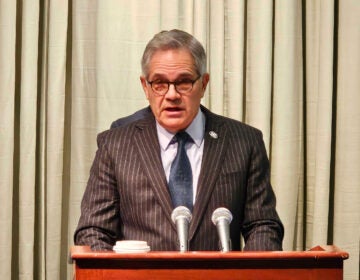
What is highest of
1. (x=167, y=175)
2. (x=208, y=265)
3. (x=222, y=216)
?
(x=167, y=175)

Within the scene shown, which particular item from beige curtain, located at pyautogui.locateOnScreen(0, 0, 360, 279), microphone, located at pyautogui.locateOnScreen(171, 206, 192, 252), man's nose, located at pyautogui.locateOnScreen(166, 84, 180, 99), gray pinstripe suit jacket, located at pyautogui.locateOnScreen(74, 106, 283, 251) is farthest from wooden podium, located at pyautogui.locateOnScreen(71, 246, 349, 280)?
beige curtain, located at pyautogui.locateOnScreen(0, 0, 360, 279)

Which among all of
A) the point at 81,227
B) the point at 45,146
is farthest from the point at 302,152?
the point at 81,227

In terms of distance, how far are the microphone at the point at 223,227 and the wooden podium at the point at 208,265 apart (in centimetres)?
15

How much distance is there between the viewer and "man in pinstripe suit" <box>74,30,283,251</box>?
2.77 metres

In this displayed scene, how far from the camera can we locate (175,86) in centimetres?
284

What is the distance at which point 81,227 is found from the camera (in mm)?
2783

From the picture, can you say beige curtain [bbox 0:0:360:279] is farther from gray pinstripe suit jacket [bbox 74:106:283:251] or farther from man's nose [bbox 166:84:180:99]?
man's nose [bbox 166:84:180:99]

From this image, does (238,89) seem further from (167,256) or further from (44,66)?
(167,256)

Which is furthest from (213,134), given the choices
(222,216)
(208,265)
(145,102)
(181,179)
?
(145,102)

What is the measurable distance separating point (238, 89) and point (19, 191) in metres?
1.23

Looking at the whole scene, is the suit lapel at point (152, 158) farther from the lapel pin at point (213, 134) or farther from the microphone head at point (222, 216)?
the microphone head at point (222, 216)

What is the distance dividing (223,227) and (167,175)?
55cm

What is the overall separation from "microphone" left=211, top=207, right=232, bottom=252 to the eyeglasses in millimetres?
613

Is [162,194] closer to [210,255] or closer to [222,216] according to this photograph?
[222,216]
